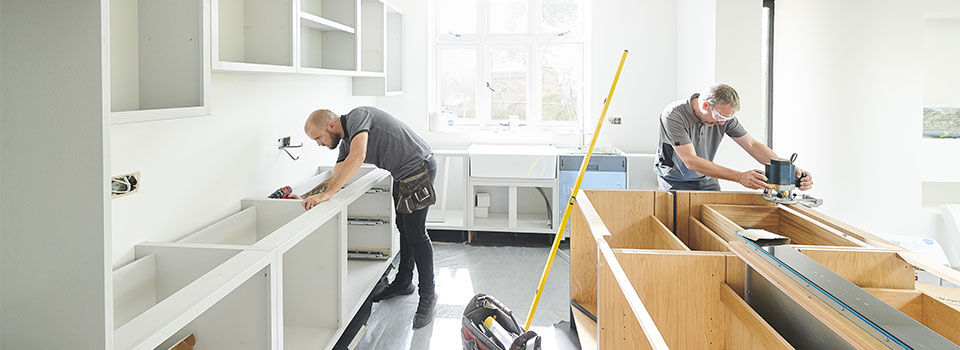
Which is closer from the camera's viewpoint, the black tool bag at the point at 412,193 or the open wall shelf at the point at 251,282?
the open wall shelf at the point at 251,282

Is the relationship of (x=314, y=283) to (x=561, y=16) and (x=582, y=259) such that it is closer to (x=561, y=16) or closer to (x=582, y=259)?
(x=582, y=259)

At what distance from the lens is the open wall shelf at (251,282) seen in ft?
5.25

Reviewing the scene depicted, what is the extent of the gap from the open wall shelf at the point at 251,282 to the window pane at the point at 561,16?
2666 mm

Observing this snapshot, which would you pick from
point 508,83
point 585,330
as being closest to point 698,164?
point 585,330

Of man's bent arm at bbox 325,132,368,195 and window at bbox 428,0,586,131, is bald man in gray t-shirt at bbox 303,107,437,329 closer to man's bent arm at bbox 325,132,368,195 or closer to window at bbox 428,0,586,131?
man's bent arm at bbox 325,132,368,195

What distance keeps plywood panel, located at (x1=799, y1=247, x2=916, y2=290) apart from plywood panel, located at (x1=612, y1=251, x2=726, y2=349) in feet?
1.01

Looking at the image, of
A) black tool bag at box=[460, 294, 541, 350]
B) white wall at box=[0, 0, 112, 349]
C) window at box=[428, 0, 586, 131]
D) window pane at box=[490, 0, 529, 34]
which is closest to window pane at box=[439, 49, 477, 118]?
window at box=[428, 0, 586, 131]

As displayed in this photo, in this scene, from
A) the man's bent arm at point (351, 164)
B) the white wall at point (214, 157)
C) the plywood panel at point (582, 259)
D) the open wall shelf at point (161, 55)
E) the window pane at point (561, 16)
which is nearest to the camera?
the open wall shelf at point (161, 55)

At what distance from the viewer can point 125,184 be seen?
201 centimetres

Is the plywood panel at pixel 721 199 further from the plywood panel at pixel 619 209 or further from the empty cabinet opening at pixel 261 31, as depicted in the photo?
the empty cabinet opening at pixel 261 31

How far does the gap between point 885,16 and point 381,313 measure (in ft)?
10.6

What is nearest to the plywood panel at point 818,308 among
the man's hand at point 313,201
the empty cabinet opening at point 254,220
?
the man's hand at point 313,201

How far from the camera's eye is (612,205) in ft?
9.04

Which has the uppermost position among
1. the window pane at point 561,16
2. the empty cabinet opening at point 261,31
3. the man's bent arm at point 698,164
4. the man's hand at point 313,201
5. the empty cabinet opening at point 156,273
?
the window pane at point 561,16
